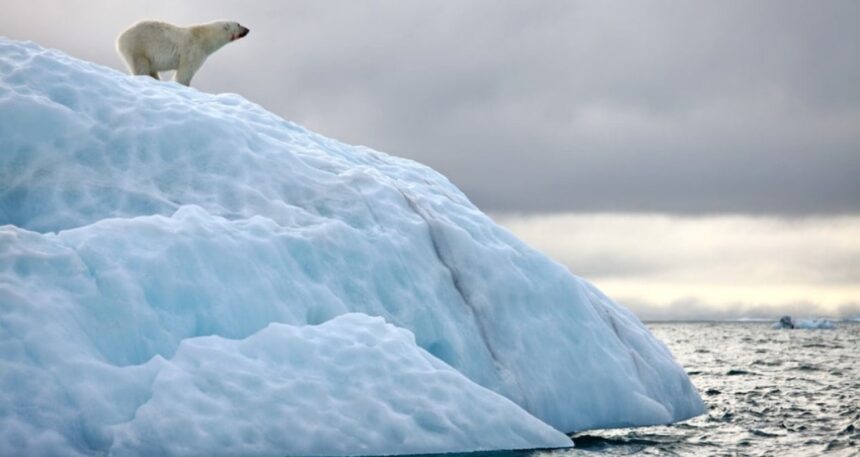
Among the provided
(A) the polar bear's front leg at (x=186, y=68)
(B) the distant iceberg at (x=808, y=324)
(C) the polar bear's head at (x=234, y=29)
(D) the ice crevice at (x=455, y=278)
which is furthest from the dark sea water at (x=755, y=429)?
(B) the distant iceberg at (x=808, y=324)

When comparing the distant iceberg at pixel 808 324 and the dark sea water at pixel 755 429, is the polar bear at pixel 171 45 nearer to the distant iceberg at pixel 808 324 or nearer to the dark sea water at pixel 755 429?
the dark sea water at pixel 755 429

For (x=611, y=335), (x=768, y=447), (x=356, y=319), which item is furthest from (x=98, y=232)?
(x=768, y=447)

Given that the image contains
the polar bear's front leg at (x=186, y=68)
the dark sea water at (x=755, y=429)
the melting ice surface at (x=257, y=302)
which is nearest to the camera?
the melting ice surface at (x=257, y=302)

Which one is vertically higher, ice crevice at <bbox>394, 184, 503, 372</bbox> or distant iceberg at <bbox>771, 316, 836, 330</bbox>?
ice crevice at <bbox>394, 184, 503, 372</bbox>

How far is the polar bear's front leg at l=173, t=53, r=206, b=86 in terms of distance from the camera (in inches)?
587

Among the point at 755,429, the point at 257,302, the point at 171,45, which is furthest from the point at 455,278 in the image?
the point at 171,45

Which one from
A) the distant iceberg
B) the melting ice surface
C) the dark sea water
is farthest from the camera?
the distant iceberg

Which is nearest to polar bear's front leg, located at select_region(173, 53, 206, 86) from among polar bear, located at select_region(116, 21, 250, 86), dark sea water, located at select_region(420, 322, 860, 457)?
polar bear, located at select_region(116, 21, 250, 86)

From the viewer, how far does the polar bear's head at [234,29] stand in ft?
51.3

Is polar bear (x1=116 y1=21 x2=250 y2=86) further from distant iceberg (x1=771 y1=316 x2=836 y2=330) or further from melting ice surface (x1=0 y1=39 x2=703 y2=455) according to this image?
distant iceberg (x1=771 y1=316 x2=836 y2=330)

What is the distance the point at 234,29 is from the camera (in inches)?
622

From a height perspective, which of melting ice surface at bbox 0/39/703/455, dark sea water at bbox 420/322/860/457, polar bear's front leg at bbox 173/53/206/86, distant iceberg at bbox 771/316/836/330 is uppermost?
polar bear's front leg at bbox 173/53/206/86

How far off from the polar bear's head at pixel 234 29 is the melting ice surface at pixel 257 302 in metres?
2.77

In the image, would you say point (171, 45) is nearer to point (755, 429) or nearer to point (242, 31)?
point (242, 31)
